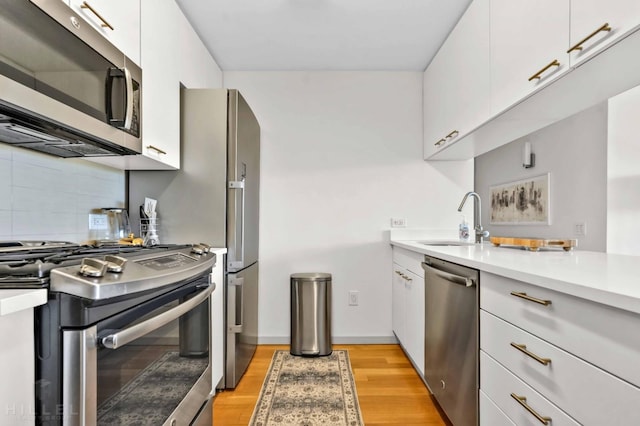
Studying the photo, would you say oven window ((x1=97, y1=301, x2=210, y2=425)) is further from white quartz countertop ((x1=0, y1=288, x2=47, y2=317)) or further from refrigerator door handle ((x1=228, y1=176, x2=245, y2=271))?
refrigerator door handle ((x1=228, y1=176, x2=245, y2=271))

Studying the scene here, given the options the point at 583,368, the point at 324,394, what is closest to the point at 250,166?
the point at 324,394

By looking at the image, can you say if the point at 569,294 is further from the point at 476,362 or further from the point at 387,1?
the point at 387,1

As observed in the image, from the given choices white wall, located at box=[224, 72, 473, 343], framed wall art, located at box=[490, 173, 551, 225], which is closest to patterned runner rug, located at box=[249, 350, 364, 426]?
white wall, located at box=[224, 72, 473, 343]

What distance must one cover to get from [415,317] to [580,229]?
246cm

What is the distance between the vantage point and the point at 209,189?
225 centimetres

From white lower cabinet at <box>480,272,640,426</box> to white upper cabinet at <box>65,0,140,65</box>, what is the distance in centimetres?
175

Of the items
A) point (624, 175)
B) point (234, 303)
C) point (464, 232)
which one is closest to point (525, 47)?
point (464, 232)

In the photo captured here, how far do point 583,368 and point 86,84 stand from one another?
174 cm

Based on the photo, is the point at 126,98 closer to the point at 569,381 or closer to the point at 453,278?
the point at 453,278

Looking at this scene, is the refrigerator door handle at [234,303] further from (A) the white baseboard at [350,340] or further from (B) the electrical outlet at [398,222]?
(B) the electrical outlet at [398,222]

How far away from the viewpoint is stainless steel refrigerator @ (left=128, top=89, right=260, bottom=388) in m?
2.24

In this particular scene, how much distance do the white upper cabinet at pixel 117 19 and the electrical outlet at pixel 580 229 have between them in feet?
→ 13.3

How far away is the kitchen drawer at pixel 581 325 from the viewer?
2.36 feet

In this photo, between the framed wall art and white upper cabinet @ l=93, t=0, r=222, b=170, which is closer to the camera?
white upper cabinet @ l=93, t=0, r=222, b=170
